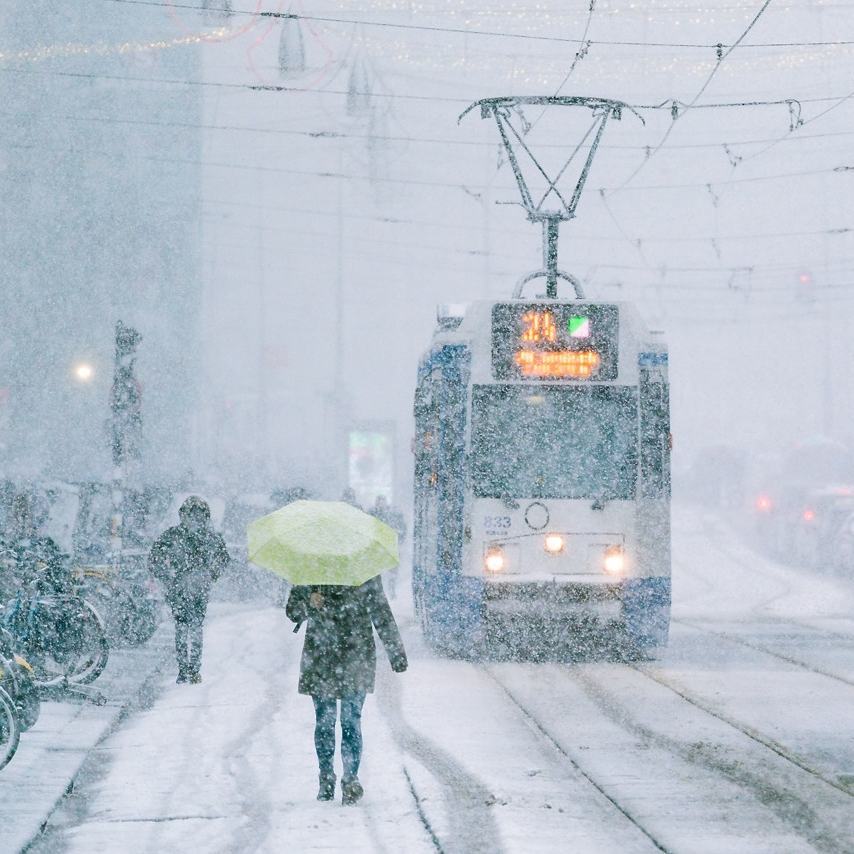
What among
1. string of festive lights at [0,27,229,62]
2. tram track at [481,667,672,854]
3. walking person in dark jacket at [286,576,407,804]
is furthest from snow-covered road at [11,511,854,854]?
string of festive lights at [0,27,229,62]

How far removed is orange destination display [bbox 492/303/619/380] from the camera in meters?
15.7

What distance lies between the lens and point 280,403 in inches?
3337

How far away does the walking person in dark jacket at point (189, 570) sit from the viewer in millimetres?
13812

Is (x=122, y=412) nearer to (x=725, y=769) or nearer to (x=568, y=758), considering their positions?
(x=568, y=758)

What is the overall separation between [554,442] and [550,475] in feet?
1.11

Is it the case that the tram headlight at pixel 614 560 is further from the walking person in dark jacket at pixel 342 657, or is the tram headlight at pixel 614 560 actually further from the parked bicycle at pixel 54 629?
the walking person in dark jacket at pixel 342 657

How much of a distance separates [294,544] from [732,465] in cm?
4837

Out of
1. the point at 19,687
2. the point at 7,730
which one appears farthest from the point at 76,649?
the point at 7,730

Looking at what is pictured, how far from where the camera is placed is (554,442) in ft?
51.2

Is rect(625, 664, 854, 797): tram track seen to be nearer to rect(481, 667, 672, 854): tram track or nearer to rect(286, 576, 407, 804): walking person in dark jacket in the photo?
rect(481, 667, 672, 854): tram track

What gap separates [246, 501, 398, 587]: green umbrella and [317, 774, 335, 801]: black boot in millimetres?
1148

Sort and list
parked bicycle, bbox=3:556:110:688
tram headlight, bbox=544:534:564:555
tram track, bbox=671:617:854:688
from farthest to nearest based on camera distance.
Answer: tram headlight, bbox=544:534:564:555
tram track, bbox=671:617:854:688
parked bicycle, bbox=3:556:110:688

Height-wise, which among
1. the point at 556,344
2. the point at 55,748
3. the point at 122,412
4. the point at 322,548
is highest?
the point at 556,344

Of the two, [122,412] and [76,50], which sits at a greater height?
[76,50]
